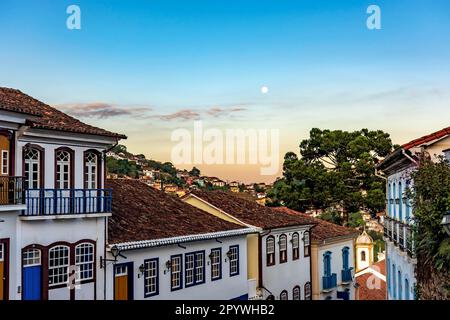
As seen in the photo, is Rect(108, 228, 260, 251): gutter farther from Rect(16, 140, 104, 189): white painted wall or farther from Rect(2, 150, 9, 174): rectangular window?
Rect(2, 150, 9, 174): rectangular window

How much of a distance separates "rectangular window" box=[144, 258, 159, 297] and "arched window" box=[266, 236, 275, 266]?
365 inches

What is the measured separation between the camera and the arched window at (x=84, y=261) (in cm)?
1894

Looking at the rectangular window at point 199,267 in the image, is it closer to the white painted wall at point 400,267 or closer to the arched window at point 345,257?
the white painted wall at point 400,267

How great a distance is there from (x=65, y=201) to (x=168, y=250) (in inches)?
194

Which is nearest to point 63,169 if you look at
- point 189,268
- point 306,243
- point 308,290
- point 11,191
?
point 11,191

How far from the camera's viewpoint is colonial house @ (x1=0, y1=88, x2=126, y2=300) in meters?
17.0

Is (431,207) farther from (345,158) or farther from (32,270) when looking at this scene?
(345,158)

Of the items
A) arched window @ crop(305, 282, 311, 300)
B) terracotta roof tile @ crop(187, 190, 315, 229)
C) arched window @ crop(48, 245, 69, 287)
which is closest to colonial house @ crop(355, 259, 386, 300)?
arched window @ crop(305, 282, 311, 300)

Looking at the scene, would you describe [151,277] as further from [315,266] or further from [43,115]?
[315,266]

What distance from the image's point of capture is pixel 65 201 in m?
18.6

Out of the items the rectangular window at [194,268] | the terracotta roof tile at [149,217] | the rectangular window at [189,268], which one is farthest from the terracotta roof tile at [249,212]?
the rectangular window at [189,268]

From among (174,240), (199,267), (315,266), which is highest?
(174,240)

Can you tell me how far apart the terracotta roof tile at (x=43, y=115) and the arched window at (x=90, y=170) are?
86cm

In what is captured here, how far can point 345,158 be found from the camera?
138 feet
